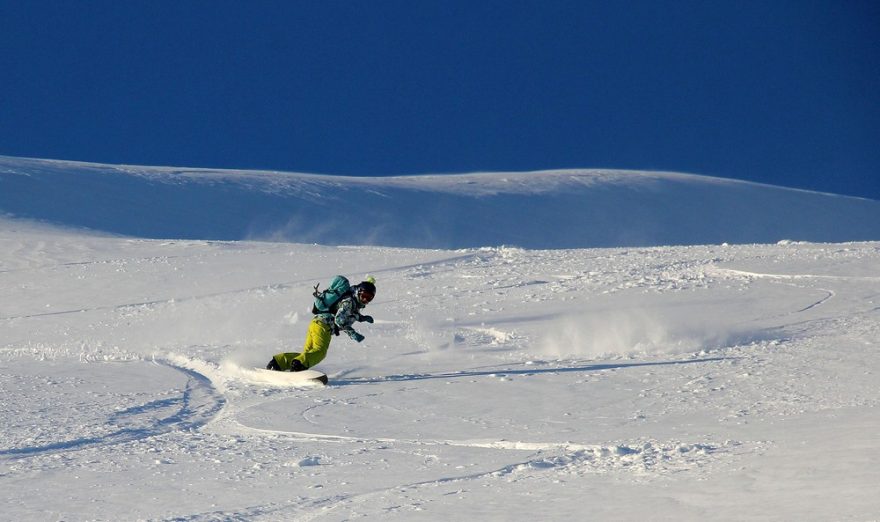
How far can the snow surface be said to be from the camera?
16.9 ft

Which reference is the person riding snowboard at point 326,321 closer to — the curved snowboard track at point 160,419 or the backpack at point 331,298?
the backpack at point 331,298

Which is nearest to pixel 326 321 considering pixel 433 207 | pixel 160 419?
pixel 160 419

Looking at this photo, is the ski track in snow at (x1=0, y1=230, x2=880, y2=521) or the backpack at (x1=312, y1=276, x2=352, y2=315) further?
the backpack at (x1=312, y1=276, x2=352, y2=315)

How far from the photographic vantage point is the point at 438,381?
884 centimetres

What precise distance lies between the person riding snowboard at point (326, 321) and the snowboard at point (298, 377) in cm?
25

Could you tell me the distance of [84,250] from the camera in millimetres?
19406

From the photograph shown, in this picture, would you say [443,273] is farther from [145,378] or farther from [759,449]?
[759,449]

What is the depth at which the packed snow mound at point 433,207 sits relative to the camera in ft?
107

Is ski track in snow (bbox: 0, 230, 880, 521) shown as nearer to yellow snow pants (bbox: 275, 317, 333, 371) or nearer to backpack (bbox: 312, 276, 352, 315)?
yellow snow pants (bbox: 275, 317, 333, 371)

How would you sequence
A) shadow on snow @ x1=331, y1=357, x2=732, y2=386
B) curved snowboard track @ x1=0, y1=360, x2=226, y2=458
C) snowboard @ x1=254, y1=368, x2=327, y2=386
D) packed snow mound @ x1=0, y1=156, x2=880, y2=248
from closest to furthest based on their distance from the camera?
curved snowboard track @ x1=0, y1=360, x2=226, y2=458
snowboard @ x1=254, y1=368, x2=327, y2=386
shadow on snow @ x1=331, y1=357, x2=732, y2=386
packed snow mound @ x1=0, y1=156, x2=880, y2=248

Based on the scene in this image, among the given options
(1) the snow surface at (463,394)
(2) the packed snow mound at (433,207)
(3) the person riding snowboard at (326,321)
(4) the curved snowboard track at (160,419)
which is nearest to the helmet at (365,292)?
(3) the person riding snowboard at (326,321)

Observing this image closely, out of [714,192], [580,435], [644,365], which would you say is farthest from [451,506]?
[714,192]

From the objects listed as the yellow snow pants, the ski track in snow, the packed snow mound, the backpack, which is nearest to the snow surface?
the ski track in snow

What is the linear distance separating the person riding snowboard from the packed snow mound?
20.4 metres
